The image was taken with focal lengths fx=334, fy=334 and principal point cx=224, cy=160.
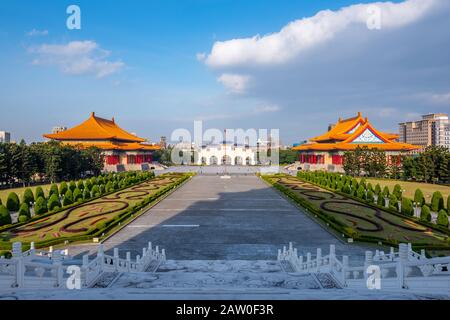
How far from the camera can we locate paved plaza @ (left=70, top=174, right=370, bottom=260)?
1596cm

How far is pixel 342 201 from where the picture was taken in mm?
29344

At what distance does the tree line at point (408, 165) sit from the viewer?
41675 mm

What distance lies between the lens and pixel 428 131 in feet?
493

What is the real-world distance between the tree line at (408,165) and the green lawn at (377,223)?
731 inches

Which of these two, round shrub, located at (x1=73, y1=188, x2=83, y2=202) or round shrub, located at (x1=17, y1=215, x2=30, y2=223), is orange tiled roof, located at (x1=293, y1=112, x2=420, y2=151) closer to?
round shrub, located at (x1=73, y1=188, x2=83, y2=202)

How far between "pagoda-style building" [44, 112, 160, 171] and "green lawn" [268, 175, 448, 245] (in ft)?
142

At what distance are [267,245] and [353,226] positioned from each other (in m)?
6.57

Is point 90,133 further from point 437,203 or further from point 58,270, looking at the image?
point 58,270

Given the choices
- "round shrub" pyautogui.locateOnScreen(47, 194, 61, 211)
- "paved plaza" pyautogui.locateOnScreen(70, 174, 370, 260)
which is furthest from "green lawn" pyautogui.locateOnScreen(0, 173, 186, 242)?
"paved plaza" pyautogui.locateOnScreen(70, 174, 370, 260)

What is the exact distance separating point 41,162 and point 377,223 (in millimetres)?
39315
